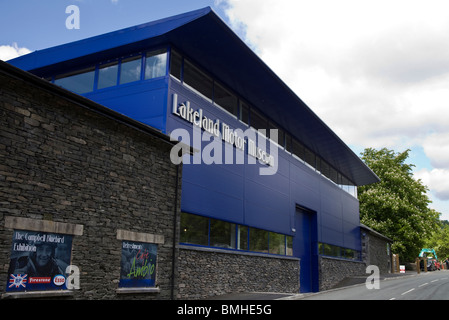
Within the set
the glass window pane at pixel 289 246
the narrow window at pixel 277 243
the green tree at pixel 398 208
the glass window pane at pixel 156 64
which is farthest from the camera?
the green tree at pixel 398 208

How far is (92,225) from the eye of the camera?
12.2 m

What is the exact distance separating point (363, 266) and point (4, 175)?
37.2 metres

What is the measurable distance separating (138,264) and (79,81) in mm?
9292

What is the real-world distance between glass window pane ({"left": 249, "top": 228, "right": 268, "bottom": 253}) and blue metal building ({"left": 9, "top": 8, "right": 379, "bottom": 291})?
5cm

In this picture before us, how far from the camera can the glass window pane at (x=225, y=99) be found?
798 inches

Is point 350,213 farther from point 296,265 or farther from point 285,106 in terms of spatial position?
point 285,106

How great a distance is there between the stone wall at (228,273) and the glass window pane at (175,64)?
6908 mm

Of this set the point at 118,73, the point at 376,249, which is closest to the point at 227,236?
the point at 118,73

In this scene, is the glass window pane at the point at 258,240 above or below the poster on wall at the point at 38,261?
above

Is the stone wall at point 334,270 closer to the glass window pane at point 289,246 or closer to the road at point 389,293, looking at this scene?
the road at point 389,293

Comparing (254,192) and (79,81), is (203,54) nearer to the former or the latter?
(79,81)

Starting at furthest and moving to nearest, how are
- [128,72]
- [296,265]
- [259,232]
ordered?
[296,265], [259,232], [128,72]

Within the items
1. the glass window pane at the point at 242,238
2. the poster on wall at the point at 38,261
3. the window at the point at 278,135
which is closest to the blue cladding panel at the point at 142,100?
the poster on wall at the point at 38,261
